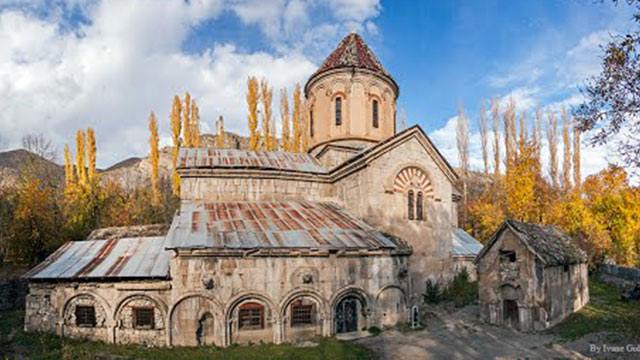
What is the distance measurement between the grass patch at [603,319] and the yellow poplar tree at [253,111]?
24812 mm

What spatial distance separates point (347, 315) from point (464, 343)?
133 inches

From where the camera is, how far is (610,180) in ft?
82.5

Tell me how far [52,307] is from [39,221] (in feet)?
31.6

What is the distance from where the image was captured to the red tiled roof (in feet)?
60.0

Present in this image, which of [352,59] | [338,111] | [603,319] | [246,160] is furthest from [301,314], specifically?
[352,59]

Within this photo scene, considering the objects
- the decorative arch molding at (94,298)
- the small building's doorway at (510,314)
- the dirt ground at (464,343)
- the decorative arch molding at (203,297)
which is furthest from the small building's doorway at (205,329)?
the small building's doorway at (510,314)

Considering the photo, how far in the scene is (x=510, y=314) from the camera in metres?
12.4

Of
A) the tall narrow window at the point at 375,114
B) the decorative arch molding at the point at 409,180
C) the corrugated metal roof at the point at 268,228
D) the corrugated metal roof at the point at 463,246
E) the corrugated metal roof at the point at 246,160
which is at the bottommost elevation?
the corrugated metal roof at the point at 463,246

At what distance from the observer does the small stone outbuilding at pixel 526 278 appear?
464 inches

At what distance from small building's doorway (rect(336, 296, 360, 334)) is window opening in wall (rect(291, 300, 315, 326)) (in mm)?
821

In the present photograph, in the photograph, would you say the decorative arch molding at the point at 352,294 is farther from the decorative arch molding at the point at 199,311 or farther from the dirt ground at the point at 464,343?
the decorative arch molding at the point at 199,311

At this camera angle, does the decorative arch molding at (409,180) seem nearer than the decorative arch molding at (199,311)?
No

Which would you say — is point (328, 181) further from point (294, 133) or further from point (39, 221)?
point (294, 133)

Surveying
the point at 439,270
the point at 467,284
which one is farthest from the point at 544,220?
the point at 439,270
